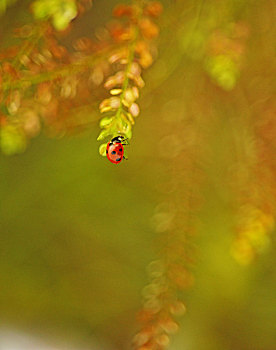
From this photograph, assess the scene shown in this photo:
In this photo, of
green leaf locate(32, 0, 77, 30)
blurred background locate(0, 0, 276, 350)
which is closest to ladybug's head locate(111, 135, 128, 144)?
green leaf locate(32, 0, 77, 30)

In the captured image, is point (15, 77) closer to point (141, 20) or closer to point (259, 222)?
point (141, 20)

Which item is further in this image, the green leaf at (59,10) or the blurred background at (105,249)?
the blurred background at (105,249)

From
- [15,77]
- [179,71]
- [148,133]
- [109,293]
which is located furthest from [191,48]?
[109,293]

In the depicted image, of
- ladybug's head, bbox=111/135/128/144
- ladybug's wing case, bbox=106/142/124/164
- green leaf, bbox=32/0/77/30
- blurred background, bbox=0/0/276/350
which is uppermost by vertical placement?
blurred background, bbox=0/0/276/350

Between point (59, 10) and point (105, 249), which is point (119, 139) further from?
point (105, 249)

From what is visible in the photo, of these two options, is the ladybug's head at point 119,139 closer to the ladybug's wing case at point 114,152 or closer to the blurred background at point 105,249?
the ladybug's wing case at point 114,152

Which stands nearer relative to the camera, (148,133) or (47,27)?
(47,27)

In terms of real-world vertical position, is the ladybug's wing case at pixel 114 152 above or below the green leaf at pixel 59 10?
below

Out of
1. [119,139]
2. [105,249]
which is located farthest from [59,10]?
[105,249]

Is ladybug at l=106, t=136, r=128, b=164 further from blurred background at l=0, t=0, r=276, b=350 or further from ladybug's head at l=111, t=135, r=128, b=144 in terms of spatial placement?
blurred background at l=0, t=0, r=276, b=350

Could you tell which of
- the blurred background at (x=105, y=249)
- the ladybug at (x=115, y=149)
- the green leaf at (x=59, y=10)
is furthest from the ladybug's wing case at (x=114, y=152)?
the blurred background at (x=105, y=249)

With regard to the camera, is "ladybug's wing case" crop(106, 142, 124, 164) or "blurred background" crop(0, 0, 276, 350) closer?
"ladybug's wing case" crop(106, 142, 124, 164)
